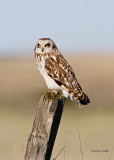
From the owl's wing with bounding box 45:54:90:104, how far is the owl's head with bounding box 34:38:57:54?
9.1 inches

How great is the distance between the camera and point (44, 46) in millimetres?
9453

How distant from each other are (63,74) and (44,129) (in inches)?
110

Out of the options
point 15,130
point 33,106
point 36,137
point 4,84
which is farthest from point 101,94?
point 36,137

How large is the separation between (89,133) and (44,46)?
8.83 meters

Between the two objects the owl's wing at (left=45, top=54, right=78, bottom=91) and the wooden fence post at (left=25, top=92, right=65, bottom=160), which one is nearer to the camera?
the wooden fence post at (left=25, top=92, right=65, bottom=160)

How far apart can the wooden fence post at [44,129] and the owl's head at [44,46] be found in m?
3.21

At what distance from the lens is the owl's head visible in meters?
9.41

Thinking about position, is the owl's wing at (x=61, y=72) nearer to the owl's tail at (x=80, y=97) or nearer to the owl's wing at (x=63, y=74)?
the owl's wing at (x=63, y=74)

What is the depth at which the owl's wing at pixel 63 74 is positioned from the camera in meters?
8.62

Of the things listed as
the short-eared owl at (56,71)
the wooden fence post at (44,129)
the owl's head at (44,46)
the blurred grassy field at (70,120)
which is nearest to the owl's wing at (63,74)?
the short-eared owl at (56,71)

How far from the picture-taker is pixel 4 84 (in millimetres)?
29688

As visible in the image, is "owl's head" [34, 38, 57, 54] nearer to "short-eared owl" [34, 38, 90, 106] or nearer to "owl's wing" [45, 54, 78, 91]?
"short-eared owl" [34, 38, 90, 106]

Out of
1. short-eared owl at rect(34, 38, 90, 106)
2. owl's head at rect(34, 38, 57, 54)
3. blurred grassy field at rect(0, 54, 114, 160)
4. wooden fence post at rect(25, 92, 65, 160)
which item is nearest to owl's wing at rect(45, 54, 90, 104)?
short-eared owl at rect(34, 38, 90, 106)

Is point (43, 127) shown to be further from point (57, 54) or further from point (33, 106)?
point (33, 106)
